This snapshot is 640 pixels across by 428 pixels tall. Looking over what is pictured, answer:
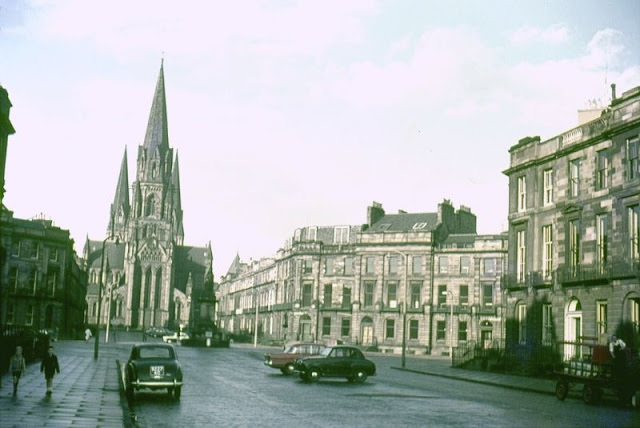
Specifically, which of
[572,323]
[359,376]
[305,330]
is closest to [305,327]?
[305,330]

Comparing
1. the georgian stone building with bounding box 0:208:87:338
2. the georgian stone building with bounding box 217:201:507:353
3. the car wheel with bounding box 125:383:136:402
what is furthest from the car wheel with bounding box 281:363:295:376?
the georgian stone building with bounding box 0:208:87:338

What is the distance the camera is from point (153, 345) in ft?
82.5

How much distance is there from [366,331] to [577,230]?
51485mm

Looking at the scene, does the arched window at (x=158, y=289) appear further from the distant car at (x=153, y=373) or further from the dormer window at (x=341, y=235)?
the distant car at (x=153, y=373)

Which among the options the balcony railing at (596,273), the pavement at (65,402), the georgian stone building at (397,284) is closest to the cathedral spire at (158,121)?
the georgian stone building at (397,284)

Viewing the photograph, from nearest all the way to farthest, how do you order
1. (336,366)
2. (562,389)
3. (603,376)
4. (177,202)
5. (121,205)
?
(603,376) → (562,389) → (336,366) → (177,202) → (121,205)

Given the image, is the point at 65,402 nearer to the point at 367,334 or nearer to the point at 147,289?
the point at 367,334

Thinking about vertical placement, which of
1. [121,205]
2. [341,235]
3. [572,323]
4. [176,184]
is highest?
[176,184]

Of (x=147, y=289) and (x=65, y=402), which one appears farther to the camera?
(x=147, y=289)

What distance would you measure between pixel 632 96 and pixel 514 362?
15.3 m

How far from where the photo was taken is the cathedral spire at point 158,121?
6383 inches

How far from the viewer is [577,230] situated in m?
39.1

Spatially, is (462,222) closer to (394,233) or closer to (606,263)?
(394,233)

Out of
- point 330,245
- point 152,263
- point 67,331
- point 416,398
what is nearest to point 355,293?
point 330,245
